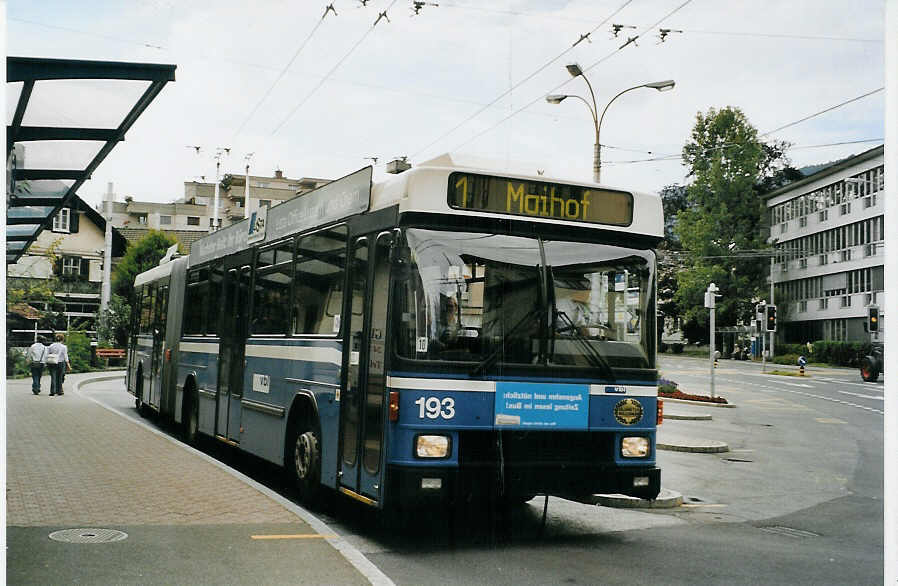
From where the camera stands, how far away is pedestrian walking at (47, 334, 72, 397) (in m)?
21.5

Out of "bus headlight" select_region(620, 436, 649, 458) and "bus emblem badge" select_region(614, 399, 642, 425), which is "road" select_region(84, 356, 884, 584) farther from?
"bus emblem badge" select_region(614, 399, 642, 425)

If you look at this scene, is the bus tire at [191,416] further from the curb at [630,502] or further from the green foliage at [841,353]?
the green foliage at [841,353]

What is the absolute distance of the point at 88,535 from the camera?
732cm

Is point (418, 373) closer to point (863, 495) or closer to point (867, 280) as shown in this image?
point (867, 280)

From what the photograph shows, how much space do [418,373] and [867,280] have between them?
547cm

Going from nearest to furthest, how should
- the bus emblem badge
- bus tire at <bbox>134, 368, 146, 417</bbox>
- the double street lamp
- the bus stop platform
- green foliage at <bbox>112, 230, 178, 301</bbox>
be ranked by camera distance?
1. the bus stop platform
2. the bus emblem badge
3. the double street lamp
4. bus tire at <bbox>134, 368, 146, 417</bbox>
5. green foliage at <bbox>112, 230, 178, 301</bbox>

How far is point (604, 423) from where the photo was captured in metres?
7.83

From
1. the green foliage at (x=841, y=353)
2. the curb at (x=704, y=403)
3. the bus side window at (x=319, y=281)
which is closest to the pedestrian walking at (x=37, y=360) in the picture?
the bus side window at (x=319, y=281)

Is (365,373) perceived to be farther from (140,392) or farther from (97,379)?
(97,379)

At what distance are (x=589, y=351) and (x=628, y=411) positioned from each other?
63 centimetres

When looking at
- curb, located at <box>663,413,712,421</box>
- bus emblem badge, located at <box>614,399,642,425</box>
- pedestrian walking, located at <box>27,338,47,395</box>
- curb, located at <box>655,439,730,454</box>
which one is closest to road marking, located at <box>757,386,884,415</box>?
curb, located at <box>663,413,712,421</box>

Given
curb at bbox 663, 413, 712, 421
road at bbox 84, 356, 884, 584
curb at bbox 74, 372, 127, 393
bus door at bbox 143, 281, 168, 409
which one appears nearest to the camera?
road at bbox 84, 356, 884, 584

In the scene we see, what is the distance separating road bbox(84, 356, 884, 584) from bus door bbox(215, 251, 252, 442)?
76 centimetres
